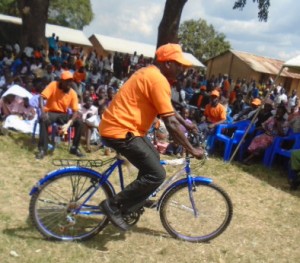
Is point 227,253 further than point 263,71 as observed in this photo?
No

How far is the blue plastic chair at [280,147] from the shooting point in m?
7.53

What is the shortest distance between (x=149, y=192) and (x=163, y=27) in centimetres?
1176

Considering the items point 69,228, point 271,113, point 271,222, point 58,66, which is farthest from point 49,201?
point 58,66

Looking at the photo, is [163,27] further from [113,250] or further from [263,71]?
[263,71]

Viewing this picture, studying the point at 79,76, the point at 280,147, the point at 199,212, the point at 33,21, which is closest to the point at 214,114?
the point at 280,147

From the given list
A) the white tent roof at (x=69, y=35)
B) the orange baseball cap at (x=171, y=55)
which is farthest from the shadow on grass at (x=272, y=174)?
the white tent roof at (x=69, y=35)

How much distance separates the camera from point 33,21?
598 inches

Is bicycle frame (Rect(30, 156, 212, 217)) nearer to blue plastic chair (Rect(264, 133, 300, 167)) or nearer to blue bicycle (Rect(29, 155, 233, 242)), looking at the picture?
blue bicycle (Rect(29, 155, 233, 242))

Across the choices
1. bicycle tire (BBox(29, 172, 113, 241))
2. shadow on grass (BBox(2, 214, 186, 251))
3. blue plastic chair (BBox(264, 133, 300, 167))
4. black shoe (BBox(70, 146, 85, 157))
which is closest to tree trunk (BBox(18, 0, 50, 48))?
black shoe (BBox(70, 146, 85, 157))

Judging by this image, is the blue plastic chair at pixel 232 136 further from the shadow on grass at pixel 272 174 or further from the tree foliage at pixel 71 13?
the tree foliage at pixel 71 13

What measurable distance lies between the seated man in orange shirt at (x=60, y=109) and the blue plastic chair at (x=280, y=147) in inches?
140

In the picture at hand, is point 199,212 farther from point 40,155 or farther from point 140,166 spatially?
point 40,155

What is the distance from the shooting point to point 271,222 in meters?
5.10

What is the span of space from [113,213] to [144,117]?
35.3 inches
